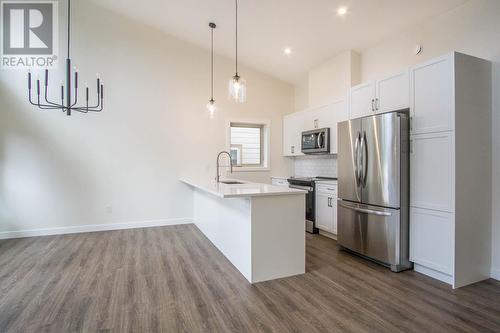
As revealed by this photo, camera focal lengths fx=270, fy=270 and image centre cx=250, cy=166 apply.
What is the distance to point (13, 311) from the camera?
7.27 feet

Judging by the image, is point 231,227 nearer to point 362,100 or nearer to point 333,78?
point 362,100

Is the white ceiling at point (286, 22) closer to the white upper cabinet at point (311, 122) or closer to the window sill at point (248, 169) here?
the white upper cabinet at point (311, 122)

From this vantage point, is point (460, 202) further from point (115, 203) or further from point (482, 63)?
point (115, 203)

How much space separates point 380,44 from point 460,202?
262 cm

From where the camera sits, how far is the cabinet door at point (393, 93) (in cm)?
305

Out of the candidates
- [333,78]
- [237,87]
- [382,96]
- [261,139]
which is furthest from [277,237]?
[261,139]

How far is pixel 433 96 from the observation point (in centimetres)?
278

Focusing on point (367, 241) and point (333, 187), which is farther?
point (333, 187)

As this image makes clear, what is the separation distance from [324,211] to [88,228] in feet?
13.4

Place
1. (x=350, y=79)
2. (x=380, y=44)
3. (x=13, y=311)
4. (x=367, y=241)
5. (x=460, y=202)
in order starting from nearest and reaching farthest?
(x=13, y=311) < (x=460, y=202) < (x=367, y=241) < (x=380, y=44) < (x=350, y=79)

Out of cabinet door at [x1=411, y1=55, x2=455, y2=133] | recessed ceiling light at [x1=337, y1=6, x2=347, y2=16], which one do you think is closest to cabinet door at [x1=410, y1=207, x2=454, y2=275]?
cabinet door at [x1=411, y1=55, x2=455, y2=133]

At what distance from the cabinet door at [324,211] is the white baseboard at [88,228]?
2538mm

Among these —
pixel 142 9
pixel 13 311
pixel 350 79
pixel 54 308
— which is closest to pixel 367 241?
pixel 350 79

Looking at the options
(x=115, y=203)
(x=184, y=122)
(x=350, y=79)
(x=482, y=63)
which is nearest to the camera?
(x=482, y=63)
